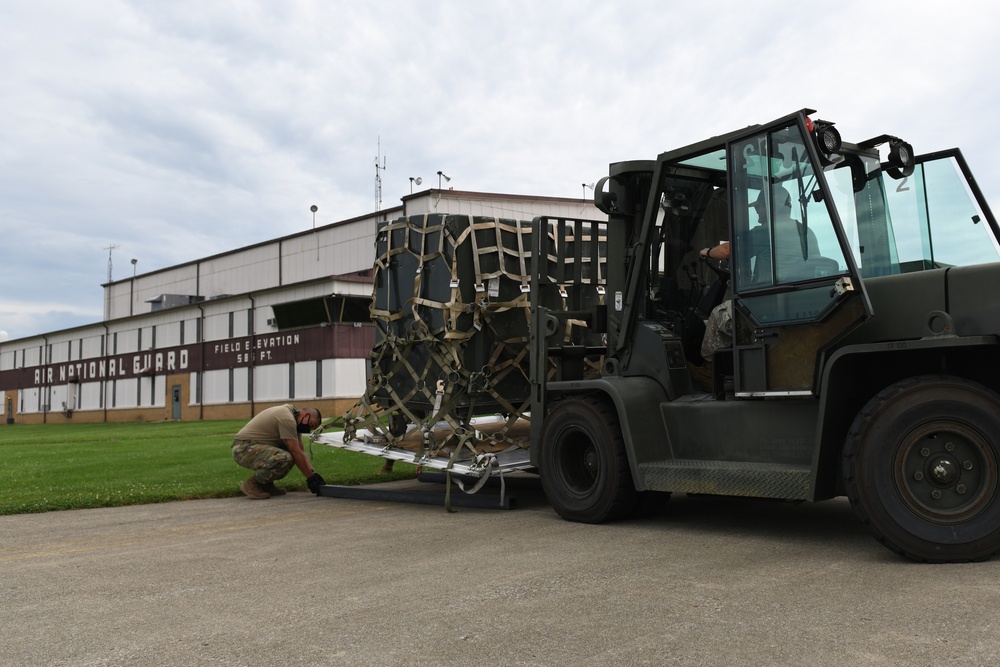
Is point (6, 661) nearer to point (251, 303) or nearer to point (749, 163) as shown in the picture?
point (749, 163)

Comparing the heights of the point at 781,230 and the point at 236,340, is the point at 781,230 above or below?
below

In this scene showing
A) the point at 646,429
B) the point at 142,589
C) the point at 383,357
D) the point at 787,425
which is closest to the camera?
the point at 142,589

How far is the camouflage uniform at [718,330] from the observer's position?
6.83m

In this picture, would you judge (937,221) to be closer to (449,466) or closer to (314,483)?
(449,466)

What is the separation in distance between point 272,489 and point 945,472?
7.84 metres

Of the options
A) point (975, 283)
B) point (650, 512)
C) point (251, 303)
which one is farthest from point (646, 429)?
point (251, 303)

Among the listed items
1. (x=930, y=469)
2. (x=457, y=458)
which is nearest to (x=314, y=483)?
(x=457, y=458)

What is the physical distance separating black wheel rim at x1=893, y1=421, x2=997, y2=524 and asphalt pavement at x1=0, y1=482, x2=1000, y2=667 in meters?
0.34

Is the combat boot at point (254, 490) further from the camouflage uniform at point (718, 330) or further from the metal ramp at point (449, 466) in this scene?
the camouflage uniform at point (718, 330)

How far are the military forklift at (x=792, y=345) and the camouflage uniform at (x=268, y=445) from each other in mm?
3551

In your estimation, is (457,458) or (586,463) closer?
(586,463)

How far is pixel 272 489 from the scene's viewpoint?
1073cm

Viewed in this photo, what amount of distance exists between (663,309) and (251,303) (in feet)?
141

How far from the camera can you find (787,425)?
247 inches
